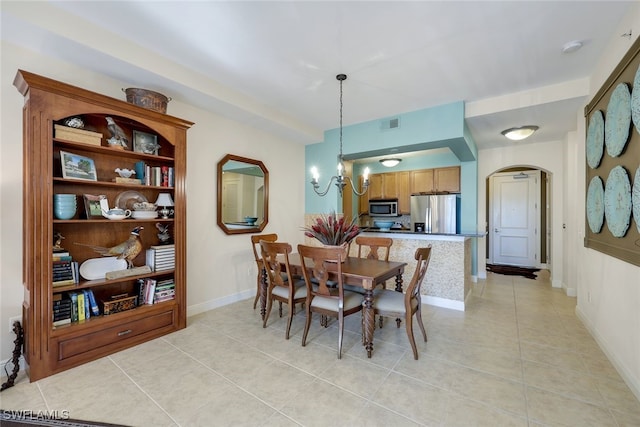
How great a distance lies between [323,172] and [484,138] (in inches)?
109

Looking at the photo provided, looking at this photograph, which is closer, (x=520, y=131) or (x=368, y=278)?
(x=368, y=278)

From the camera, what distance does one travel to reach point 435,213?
17.9 ft

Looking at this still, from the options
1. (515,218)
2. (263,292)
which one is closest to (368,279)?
(263,292)

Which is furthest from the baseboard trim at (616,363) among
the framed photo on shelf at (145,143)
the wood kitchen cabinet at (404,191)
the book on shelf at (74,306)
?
the framed photo on shelf at (145,143)

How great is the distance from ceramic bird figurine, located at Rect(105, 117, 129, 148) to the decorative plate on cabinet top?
48cm

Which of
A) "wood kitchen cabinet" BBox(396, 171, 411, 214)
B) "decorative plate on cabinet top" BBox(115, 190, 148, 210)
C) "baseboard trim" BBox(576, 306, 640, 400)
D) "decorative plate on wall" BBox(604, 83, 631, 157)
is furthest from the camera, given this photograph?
"wood kitchen cabinet" BBox(396, 171, 411, 214)

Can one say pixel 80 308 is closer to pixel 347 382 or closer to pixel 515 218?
pixel 347 382

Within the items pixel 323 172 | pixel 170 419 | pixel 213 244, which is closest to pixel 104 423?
pixel 170 419

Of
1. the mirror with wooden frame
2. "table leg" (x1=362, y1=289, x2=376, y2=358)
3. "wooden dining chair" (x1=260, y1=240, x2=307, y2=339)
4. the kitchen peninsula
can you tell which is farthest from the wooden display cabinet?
the kitchen peninsula

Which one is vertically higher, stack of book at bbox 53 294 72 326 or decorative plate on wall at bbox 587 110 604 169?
decorative plate on wall at bbox 587 110 604 169

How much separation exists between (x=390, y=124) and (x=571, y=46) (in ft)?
6.56

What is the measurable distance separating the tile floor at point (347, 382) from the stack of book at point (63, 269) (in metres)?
0.71

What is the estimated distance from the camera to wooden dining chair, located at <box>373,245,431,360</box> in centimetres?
235

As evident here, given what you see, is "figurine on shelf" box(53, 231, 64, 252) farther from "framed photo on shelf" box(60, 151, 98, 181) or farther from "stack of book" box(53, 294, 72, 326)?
"framed photo on shelf" box(60, 151, 98, 181)
